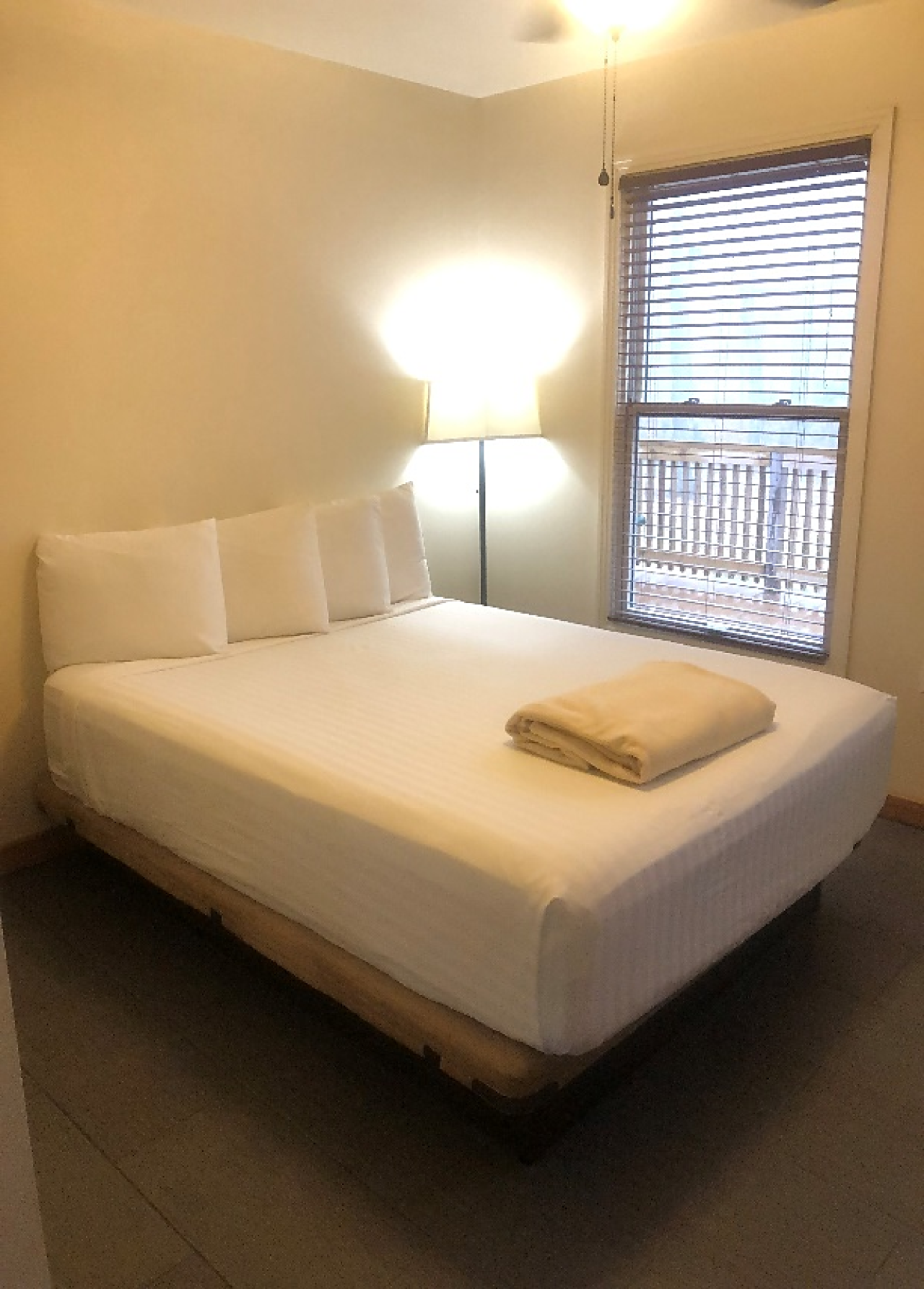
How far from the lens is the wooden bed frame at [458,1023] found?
1.85 meters

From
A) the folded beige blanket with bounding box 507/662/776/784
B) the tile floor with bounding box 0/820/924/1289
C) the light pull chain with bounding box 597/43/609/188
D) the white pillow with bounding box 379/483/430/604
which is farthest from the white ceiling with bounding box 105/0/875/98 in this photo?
the tile floor with bounding box 0/820/924/1289

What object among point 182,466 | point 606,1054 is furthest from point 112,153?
point 606,1054

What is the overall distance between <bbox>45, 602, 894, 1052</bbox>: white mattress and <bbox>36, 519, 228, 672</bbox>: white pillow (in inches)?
2.7

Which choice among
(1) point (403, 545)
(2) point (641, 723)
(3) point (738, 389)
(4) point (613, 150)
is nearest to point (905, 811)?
(3) point (738, 389)

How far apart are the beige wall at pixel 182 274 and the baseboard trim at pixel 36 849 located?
0.13 feet

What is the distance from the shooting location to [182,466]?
11.0 feet

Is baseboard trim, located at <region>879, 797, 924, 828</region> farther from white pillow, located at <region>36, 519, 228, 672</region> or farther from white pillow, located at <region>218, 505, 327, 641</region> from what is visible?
white pillow, located at <region>36, 519, 228, 672</region>

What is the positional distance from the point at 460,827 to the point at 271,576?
165 cm

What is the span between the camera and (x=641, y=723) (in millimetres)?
2156

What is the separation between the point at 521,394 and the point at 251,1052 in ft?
8.80

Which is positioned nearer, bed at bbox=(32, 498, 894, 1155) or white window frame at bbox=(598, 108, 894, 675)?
bed at bbox=(32, 498, 894, 1155)

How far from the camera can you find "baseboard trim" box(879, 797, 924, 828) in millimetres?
3316

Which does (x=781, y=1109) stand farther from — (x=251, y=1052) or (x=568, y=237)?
(x=568, y=237)

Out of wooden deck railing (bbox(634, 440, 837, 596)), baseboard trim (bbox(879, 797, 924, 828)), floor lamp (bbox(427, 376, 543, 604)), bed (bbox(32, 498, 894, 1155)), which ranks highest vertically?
floor lamp (bbox(427, 376, 543, 604))
